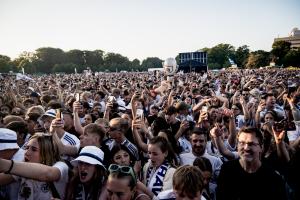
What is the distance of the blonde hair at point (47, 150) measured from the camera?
3.56 meters

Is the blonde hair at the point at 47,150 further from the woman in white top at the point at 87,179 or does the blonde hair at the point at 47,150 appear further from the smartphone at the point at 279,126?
the smartphone at the point at 279,126

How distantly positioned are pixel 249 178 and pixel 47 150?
219 cm

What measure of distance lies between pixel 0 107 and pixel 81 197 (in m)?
6.16

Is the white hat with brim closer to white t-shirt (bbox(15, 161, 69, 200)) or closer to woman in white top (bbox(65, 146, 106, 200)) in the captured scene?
woman in white top (bbox(65, 146, 106, 200))

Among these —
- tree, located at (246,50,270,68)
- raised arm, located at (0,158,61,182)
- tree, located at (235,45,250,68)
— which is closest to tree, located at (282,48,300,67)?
tree, located at (246,50,270,68)

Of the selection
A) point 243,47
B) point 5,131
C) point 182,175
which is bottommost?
point 182,175

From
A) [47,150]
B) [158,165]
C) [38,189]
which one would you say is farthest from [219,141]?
[38,189]

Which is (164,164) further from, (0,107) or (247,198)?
(0,107)

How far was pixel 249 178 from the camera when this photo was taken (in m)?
3.35

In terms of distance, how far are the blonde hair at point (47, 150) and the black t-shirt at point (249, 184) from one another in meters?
1.85

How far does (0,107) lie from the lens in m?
8.59

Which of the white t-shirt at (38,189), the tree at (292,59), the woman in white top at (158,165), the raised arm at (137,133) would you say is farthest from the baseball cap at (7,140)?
the tree at (292,59)

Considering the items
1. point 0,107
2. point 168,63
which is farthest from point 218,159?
point 168,63

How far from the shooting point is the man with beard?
3.27 m
